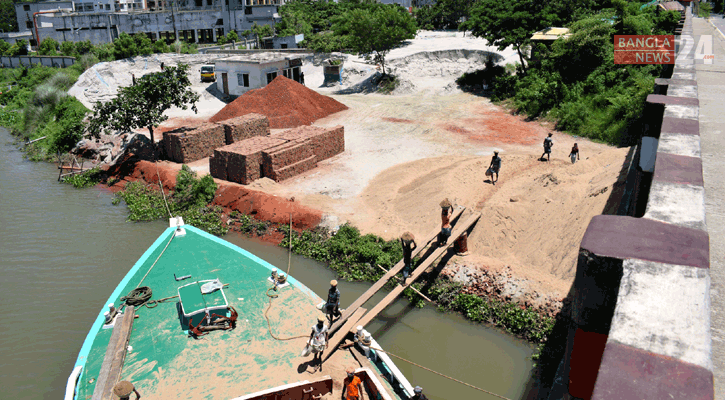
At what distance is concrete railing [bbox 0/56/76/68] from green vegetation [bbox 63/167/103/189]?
33.9 meters

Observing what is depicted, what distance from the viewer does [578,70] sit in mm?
30578

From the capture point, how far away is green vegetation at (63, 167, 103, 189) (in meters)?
23.3

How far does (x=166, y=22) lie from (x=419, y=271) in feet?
221

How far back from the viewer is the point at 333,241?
16.0m

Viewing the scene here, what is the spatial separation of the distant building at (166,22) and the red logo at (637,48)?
51.3 m

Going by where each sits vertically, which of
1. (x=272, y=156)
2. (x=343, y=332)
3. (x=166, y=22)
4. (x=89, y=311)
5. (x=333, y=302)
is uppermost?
(x=166, y=22)

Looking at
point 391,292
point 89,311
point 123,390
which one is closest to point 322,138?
point 391,292

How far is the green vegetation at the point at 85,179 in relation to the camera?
23297 mm

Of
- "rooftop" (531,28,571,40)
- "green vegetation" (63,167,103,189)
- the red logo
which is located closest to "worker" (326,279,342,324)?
"green vegetation" (63,167,103,189)

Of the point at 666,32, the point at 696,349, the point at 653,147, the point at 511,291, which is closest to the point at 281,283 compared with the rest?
the point at 511,291

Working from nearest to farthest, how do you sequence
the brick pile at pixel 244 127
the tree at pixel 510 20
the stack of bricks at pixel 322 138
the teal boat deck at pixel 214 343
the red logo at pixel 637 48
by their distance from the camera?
the teal boat deck at pixel 214 343
the stack of bricks at pixel 322 138
the brick pile at pixel 244 127
the red logo at pixel 637 48
the tree at pixel 510 20

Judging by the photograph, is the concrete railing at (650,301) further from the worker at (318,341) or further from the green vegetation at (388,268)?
the green vegetation at (388,268)

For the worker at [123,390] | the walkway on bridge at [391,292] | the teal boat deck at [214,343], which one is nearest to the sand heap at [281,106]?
the walkway on bridge at [391,292]

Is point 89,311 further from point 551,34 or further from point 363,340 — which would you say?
point 551,34
